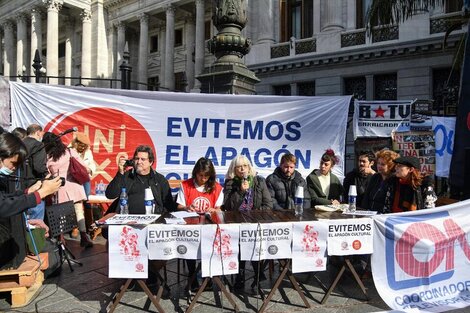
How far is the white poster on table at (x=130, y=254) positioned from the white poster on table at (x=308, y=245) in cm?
151

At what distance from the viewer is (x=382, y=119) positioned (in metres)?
10.8

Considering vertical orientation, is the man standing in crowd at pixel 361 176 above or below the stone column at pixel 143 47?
below

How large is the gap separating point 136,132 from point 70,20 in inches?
1774

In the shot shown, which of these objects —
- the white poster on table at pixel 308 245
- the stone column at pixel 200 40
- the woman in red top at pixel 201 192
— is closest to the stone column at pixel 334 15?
the stone column at pixel 200 40

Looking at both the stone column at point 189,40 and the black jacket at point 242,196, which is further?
the stone column at point 189,40

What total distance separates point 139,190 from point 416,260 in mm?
3236

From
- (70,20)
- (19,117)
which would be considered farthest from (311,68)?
(70,20)

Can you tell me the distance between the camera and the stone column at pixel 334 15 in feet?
74.0

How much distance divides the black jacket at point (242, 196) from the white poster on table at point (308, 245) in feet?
3.24

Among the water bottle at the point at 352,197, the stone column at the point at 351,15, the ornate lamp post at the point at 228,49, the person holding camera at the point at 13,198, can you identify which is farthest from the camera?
the stone column at the point at 351,15

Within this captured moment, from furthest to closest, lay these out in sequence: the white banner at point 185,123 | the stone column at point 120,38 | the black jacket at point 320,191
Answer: the stone column at point 120,38, the white banner at point 185,123, the black jacket at point 320,191

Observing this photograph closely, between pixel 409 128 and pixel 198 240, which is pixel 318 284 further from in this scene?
pixel 409 128

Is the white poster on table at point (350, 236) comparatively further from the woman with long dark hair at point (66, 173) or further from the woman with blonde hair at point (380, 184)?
the woman with long dark hair at point (66, 173)

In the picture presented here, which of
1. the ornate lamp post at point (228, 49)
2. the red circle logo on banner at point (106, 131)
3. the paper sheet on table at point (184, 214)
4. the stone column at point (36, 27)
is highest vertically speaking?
the stone column at point (36, 27)
